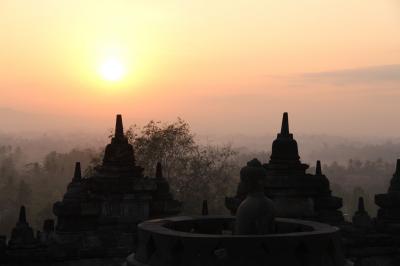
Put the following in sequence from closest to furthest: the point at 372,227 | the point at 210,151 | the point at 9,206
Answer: the point at 372,227
the point at 210,151
the point at 9,206

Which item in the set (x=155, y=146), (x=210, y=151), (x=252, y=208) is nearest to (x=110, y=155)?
(x=252, y=208)

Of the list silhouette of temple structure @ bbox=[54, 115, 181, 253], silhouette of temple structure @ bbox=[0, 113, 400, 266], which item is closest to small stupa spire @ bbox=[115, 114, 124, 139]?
silhouette of temple structure @ bbox=[0, 113, 400, 266]

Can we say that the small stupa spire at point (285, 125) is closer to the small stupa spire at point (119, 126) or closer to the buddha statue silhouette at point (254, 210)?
the small stupa spire at point (119, 126)

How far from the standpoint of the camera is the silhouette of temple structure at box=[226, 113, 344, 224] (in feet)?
58.6

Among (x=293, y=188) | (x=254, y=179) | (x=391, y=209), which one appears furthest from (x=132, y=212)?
(x=254, y=179)

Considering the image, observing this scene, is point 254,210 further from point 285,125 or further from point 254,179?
point 285,125

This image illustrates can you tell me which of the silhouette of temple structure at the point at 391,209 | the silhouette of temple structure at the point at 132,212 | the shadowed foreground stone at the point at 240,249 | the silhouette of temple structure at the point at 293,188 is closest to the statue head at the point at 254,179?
the shadowed foreground stone at the point at 240,249

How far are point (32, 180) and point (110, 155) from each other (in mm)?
128628

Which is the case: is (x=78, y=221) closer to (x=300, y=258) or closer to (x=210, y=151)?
(x=300, y=258)

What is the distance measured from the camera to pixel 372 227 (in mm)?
19078

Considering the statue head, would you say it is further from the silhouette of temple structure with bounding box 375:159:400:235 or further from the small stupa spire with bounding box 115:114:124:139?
the small stupa spire with bounding box 115:114:124:139

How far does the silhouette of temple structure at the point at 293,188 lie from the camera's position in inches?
704

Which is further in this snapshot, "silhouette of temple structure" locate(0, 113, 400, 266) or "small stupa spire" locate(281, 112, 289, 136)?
"small stupa spire" locate(281, 112, 289, 136)

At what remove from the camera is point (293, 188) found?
18.1 meters
